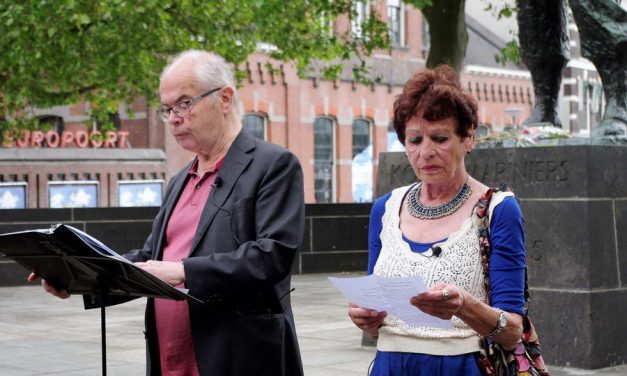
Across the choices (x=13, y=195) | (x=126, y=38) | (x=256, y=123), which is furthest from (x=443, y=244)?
(x=256, y=123)

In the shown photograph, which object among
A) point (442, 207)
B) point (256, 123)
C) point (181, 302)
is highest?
point (256, 123)

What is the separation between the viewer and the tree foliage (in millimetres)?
20125

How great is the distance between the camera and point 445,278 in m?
3.64

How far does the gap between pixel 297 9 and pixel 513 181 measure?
1353 cm

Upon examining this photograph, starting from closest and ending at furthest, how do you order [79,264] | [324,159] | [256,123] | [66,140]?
1. [79,264]
2. [66,140]
3. [256,123]
4. [324,159]

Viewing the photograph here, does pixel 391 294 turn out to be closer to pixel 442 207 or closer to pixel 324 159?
pixel 442 207

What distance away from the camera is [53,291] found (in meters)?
4.41

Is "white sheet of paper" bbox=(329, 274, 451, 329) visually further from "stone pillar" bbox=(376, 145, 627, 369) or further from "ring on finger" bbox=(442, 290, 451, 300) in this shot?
"stone pillar" bbox=(376, 145, 627, 369)

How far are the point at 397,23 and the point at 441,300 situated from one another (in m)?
38.7

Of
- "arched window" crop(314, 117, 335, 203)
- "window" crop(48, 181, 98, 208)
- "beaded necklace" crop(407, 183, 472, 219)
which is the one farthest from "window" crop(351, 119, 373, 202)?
"beaded necklace" crop(407, 183, 472, 219)

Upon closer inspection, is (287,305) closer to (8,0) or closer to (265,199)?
(265,199)

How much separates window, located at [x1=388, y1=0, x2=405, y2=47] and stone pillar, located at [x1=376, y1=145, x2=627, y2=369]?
32.5 m

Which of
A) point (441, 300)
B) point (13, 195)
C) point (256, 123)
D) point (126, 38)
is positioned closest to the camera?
point (441, 300)

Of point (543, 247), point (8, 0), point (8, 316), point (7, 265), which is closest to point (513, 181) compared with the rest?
A: point (543, 247)
